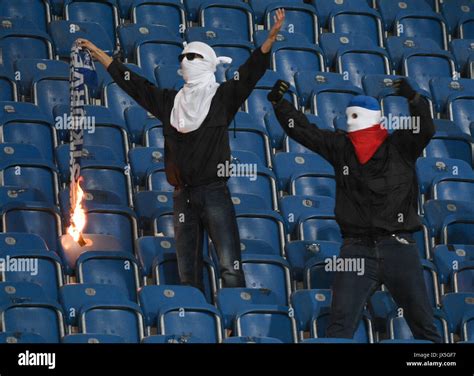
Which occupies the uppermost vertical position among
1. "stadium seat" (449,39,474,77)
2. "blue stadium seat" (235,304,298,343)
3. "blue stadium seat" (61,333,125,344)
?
"stadium seat" (449,39,474,77)

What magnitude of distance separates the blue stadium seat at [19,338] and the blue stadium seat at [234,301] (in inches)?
43.8

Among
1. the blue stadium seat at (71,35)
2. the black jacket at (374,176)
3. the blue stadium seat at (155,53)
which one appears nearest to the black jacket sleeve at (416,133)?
the black jacket at (374,176)

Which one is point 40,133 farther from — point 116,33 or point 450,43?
point 450,43

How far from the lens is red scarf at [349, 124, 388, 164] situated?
9383mm

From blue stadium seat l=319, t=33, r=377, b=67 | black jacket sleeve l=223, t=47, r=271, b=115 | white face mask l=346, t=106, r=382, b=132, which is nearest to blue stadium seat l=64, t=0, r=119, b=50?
blue stadium seat l=319, t=33, r=377, b=67

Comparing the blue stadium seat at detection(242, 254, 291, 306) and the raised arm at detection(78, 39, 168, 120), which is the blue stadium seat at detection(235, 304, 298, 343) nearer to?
the blue stadium seat at detection(242, 254, 291, 306)

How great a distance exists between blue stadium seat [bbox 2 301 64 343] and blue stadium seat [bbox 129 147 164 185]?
1.65 meters

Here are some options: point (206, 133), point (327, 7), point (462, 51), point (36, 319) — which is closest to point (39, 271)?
point (36, 319)

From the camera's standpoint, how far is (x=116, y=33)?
11773mm

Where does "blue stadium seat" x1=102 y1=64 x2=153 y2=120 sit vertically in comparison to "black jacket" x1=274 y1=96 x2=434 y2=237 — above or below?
above

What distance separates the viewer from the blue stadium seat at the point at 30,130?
10391 millimetres

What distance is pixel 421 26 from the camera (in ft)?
41.8
